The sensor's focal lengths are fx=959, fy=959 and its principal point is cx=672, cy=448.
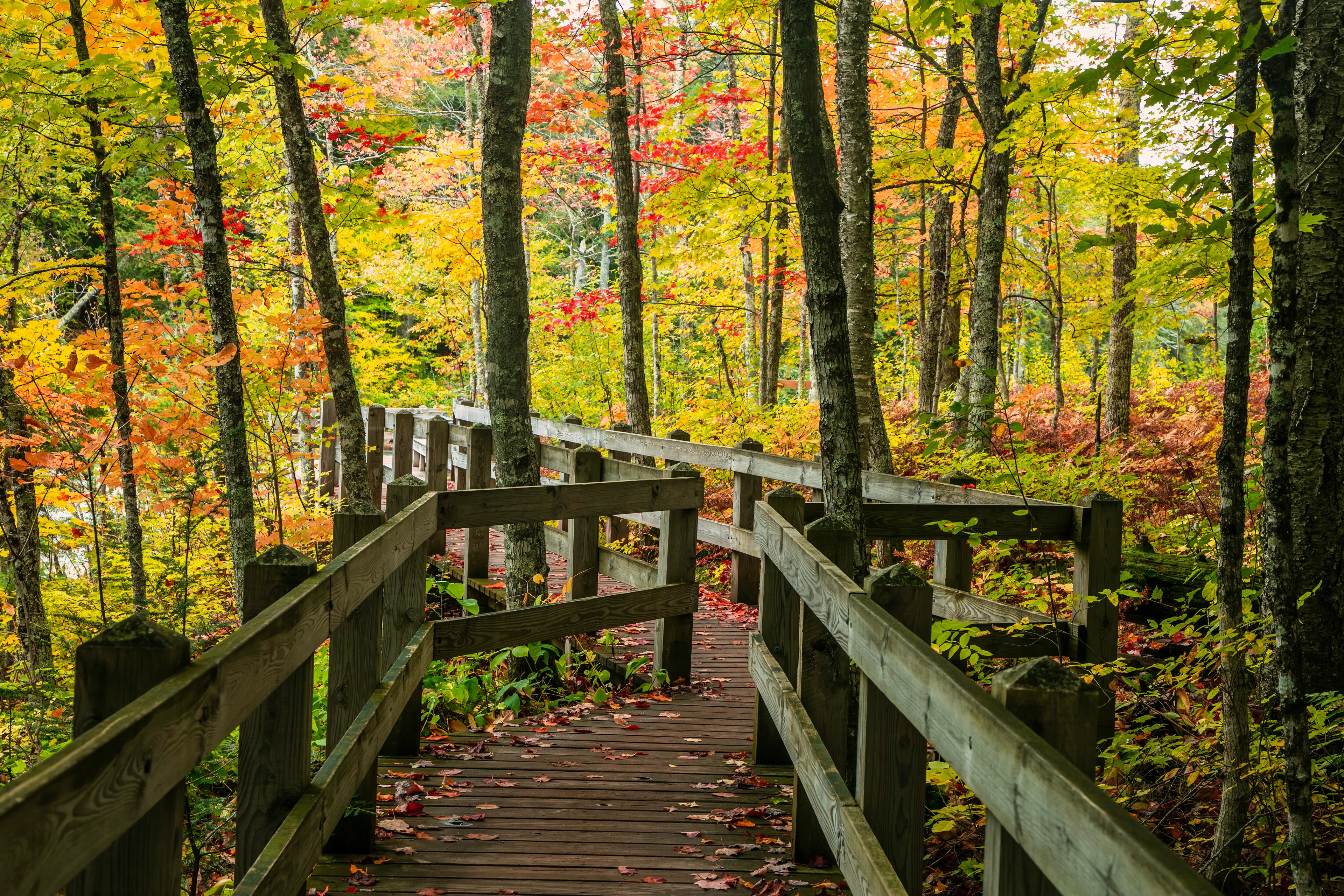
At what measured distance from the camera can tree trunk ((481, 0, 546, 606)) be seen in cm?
709

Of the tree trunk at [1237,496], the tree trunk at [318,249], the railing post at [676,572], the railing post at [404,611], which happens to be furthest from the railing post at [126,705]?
the tree trunk at [318,249]

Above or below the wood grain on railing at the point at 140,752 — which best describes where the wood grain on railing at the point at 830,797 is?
below

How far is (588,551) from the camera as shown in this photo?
7066 millimetres

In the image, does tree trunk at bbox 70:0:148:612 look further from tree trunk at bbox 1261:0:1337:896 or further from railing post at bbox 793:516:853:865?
tree trunk at bbox 1261:0:1337:896

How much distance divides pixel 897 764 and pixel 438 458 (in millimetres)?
7684

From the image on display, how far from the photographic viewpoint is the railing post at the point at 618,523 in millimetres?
9883

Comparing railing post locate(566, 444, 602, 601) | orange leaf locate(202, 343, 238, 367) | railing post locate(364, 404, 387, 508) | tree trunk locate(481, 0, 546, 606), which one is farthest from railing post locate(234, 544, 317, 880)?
railing post locate(364, 404, 387, 508)

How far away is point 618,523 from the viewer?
10453mm

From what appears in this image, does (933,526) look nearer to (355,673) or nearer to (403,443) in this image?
(355,673)

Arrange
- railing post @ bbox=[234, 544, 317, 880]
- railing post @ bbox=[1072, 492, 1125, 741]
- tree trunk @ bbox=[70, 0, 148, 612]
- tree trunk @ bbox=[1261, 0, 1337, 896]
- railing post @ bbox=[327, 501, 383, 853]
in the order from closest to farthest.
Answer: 1. railing post @ bbox=[234, 544, 317, 880]
2. tree trunk @ bbox=[1261, 0, 1337, 896]
3. railing post @ bbox=[327, 501, 383, 853]
4. railing post @ bbox=[1072, 492, 1125, 741]
5. tree trunk @ bbox=[70, 0, 148, 612]

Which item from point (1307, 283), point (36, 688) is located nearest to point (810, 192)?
point (1307, 283)

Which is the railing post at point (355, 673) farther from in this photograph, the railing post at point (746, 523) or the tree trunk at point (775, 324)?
the tree trunk at point (775, 324)

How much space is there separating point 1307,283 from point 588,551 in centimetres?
467

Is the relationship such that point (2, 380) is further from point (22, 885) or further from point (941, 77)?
point (941, 77)
